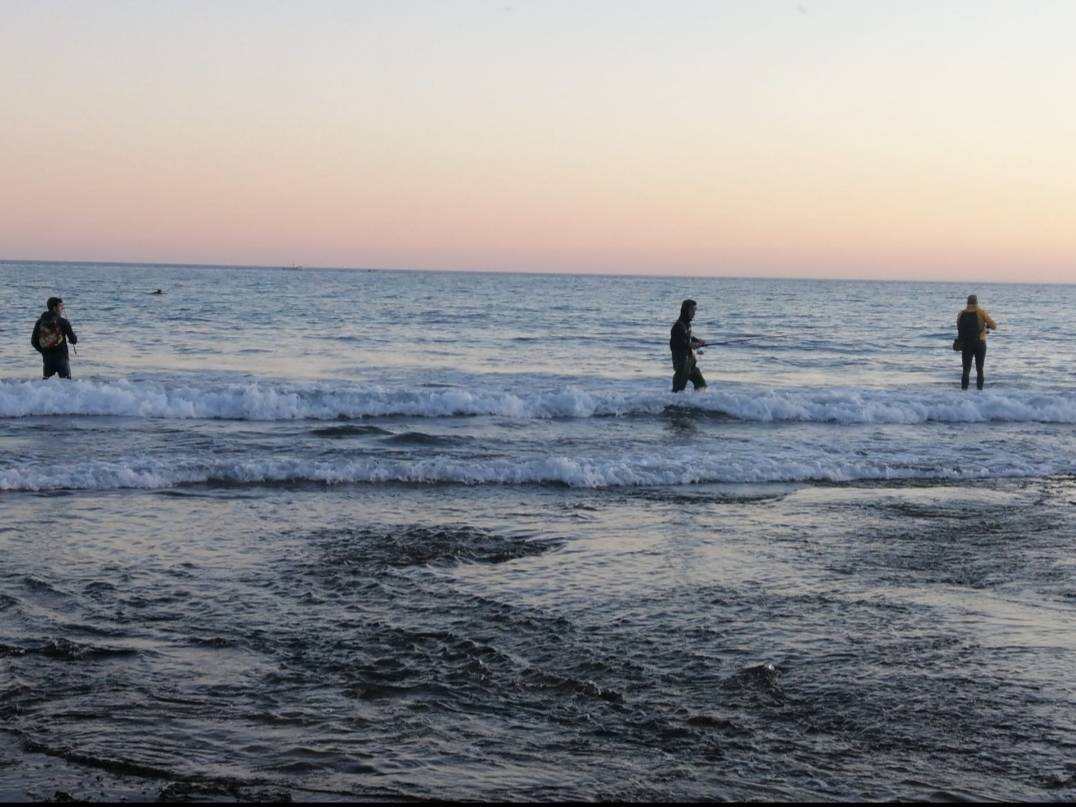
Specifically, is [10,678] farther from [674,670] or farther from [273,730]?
[674,670]

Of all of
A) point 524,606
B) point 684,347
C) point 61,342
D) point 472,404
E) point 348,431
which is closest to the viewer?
point 524,606

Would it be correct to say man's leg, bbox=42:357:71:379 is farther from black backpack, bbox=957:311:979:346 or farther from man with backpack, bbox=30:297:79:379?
black backpack, bbox=957:311:979:346

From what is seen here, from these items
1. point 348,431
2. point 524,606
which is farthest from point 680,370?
point 524,606

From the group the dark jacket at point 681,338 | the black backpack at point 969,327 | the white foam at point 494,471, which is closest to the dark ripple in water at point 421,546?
the white foam at point 494,471

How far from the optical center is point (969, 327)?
20.9 meters

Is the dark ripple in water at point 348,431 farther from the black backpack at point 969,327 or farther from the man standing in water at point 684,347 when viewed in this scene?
the black backpack at point 969,327

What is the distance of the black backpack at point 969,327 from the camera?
20734 mm

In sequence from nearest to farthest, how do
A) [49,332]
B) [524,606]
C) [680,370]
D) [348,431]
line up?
[524,606], [348,431], [49,332], [680,370]

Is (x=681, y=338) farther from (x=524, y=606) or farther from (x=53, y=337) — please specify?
(x=524, y=606)

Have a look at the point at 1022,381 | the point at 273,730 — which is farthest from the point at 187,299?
the point at 273,730

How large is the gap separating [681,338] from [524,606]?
35.1ft

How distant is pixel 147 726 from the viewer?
4582 millimetres

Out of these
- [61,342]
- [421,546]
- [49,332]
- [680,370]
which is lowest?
[421,546]

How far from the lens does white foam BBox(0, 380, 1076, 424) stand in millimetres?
16562
